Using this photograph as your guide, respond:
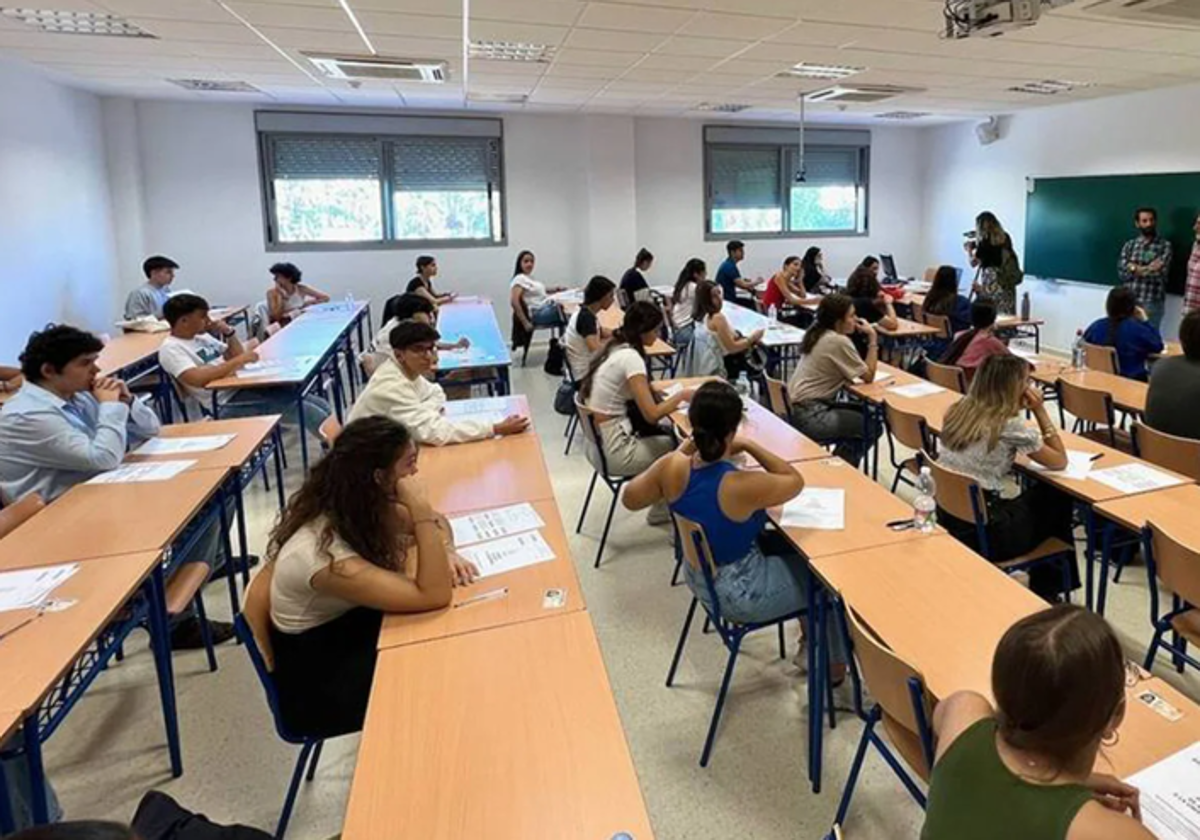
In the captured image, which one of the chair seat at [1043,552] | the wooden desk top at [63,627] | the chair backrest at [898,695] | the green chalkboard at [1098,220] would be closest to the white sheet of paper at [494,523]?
the wooden desk top at [63,627]

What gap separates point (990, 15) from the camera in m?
3.74

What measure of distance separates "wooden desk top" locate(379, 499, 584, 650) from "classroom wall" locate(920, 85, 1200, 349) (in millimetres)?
8115

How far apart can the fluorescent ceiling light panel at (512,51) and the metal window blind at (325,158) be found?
365 cm

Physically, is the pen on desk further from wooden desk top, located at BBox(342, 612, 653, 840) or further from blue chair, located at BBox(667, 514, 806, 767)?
blue chair, located at BBox(667, 514, 806, 767)

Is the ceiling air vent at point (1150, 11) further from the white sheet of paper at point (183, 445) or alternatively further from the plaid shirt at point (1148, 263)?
the white sheet of paper at point (183, 445)

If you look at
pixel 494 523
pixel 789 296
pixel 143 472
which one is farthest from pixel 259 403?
pixel 789 296

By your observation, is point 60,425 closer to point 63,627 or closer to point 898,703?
point 63,627

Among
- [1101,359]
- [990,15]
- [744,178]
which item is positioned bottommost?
[1101,359]

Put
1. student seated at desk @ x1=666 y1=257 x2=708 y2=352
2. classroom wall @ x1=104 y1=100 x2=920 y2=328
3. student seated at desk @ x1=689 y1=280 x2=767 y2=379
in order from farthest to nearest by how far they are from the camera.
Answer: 1. classroom wall @ x1=104 y1=100 x2=920 y2=328
2. student seated at desk @ x1=666 y1=257 x2=708 y2=352
3. student seated at desk @ x1=689 y1=280 x2=767 y2=379

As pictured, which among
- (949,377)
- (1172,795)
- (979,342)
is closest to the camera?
(1172,795)

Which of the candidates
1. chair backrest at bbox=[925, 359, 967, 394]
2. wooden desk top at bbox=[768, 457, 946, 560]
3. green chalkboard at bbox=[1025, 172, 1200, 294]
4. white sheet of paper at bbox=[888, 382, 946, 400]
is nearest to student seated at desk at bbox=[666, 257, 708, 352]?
chair backrest at bbox=[925, 359, 967, 394]

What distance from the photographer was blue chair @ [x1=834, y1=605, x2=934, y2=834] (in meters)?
1.54

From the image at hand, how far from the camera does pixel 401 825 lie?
124 cm

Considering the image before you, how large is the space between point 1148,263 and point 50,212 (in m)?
10.3
